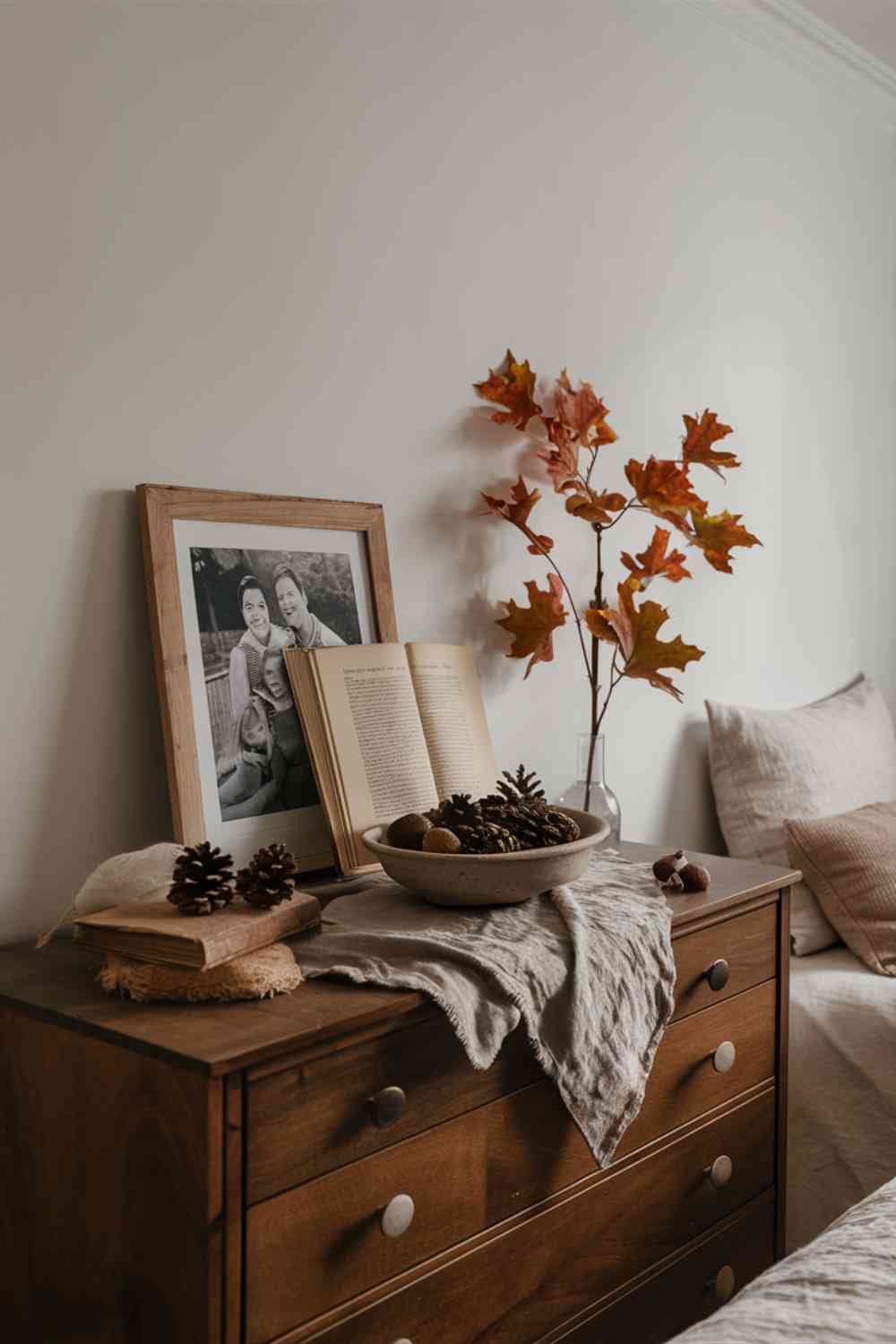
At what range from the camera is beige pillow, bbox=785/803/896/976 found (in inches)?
85.2

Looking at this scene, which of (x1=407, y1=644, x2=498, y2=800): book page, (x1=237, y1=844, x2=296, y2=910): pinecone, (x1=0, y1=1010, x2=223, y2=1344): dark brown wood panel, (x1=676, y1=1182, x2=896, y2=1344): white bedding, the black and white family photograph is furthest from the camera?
(x1=407, y1=644, x2=498, y2=800): book page

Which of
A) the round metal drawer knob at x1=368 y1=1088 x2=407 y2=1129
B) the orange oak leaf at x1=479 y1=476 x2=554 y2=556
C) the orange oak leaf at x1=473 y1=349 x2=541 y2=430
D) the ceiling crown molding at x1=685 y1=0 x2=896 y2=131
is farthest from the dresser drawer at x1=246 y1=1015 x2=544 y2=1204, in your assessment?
the ceiling crown molding at x1=685 y1=0 x2=896 y2=131

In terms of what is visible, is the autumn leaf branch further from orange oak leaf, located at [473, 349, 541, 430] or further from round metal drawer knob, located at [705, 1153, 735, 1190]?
round metal drawer knob, located at [705, 1153, 735, 1190]

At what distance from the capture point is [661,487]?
2100mm

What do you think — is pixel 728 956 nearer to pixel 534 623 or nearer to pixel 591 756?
pixel 591 756

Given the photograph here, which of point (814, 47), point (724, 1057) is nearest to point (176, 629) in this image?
point (724, 1057)

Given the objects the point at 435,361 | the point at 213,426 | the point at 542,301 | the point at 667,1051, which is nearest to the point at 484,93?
the point at 542,301

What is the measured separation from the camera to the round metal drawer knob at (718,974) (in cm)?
166

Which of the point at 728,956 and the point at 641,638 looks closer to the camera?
the point at 728,956

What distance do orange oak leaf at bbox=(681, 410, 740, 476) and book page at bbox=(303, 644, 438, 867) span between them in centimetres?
73

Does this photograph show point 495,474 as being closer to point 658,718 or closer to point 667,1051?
point 658,718

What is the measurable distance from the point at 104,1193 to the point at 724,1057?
0.88 meters

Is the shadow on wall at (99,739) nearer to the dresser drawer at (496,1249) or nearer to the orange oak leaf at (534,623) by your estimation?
the dresser drawer at (496,1249)

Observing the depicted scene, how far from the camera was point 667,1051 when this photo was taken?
159cm
